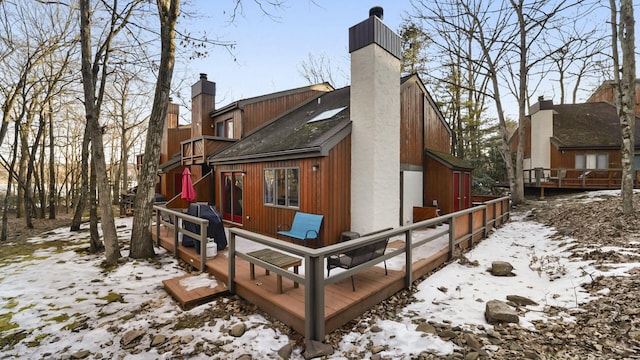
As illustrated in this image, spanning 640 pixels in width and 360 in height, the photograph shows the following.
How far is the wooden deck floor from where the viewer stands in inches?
150

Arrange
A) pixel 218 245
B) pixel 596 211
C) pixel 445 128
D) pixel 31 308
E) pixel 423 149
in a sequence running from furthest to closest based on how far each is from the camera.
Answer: pixel 445 128, pixel 423 149, pixel 596 211, pixel 218 245, pixel 31 308

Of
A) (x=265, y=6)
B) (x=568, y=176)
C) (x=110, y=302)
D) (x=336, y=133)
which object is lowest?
(x=110, y=302)

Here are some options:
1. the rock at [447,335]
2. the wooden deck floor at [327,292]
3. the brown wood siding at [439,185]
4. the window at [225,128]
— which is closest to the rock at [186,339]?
the wooden deck floor at [327,292]

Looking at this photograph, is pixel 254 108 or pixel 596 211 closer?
pixel 596 211

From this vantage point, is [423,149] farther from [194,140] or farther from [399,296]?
[194,140]

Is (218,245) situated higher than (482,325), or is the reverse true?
(218,245)

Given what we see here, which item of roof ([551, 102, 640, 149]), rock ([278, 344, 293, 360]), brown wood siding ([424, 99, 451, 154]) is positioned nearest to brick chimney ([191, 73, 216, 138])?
brown wood siding ([424, 99, 451, 154])

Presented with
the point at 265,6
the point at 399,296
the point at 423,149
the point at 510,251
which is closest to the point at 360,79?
the point at 265,6

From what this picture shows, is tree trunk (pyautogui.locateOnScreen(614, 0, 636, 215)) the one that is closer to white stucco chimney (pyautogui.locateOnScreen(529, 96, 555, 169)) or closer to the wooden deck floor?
the wooden deck floor

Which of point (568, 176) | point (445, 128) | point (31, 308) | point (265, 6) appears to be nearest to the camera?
point (31, 308)

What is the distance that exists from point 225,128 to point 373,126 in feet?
29.5

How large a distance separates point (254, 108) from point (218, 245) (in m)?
7.96

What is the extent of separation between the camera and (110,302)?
4.82 m

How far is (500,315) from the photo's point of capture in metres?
3.79
